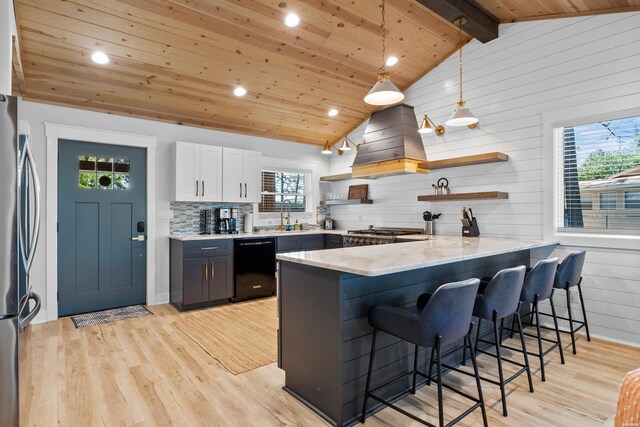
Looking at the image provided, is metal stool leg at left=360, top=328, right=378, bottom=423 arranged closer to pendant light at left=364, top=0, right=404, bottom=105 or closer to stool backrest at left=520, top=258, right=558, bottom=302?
stool backrest at left=520, top=258, right=558, bottom=302

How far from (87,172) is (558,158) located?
5.40 meters

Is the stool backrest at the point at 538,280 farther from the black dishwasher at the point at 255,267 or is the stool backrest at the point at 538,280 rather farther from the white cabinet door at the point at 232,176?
the white cabinet door at the point at 232,176

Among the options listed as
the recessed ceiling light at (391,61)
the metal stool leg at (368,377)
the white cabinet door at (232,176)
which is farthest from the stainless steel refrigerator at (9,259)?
the recessed ceiling light at (391,61)

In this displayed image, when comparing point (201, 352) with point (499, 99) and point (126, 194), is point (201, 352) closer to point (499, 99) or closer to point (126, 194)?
point (126, 194)

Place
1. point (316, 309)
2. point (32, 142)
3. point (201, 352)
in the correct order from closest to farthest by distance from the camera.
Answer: point (316, 309), point (201, 352), point (32, 142)

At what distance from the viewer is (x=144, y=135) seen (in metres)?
A: 4.64

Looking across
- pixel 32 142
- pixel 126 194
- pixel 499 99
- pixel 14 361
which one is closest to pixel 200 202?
pixel 126 194

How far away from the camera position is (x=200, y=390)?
2492mm

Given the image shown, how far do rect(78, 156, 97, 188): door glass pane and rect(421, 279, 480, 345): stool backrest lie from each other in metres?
4.26

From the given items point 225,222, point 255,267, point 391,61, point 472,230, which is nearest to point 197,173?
point 225,222

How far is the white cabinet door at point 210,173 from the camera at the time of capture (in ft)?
16.1

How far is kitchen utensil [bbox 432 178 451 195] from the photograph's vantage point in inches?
182

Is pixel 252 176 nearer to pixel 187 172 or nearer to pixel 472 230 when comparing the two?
pixel 187 172

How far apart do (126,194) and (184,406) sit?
3.14 metres
